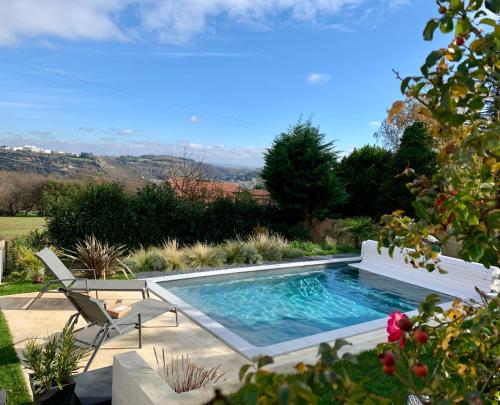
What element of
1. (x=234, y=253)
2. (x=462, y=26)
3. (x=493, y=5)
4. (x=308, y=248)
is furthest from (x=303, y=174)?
(x=493, y=5)

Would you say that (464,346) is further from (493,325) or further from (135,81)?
(135,81)

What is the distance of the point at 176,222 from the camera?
13367 mm

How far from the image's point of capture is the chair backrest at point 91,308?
498 cm

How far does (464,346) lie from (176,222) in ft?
39.7

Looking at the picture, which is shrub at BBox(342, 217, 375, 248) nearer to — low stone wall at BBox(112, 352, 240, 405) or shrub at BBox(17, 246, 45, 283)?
shrub at BBox(17, 246, 45, 283)

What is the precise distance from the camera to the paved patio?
17.1 feet

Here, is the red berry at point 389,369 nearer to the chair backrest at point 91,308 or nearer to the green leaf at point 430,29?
the green leaf at point 430,29

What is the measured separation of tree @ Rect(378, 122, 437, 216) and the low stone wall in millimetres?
13784

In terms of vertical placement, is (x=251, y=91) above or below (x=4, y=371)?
above

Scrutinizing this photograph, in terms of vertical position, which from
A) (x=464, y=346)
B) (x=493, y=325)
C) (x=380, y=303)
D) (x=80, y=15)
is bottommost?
(x=380, y=303)

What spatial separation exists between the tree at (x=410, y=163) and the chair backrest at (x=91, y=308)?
42.4 ft

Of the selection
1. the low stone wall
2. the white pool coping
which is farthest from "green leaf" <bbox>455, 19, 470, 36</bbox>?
the white pool coping

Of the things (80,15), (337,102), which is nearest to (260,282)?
(80,15)

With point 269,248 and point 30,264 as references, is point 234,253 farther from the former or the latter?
point 30,264
